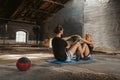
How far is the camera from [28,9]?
10969 mm

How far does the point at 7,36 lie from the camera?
12.1 metres

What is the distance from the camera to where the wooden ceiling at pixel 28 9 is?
33.9ft

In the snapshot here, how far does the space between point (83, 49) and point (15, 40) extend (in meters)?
9.19

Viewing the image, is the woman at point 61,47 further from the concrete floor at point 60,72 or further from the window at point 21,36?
the window at point 21,36

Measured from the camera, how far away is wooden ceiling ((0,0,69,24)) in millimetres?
10320

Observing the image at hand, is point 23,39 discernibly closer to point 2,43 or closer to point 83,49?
point 2,43

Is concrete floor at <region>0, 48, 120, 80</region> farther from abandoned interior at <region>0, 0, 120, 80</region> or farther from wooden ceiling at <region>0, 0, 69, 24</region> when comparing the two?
wooden ceiling at <region>0, 0, 69, 24</region>

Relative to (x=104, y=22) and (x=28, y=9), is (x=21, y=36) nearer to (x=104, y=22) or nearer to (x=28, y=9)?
(x=28, y=9)

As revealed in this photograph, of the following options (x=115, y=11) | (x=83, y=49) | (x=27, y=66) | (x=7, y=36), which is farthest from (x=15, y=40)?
(x=27, y=66)

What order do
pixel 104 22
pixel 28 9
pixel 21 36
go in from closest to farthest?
pixel 104 22 < pixel 28 9 < pixel 21 36

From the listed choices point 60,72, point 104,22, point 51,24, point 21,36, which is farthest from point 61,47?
point 21,36

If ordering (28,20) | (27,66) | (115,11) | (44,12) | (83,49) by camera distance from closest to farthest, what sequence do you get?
1. (27,66)
2. (83,49)
3. (115,11)
4. (44,12)
5. (28,20)

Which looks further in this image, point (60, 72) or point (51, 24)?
point (51, 24)

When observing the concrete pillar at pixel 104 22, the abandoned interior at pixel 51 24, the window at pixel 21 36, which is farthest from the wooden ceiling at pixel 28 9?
the concrete pillar at pixel 104 22
